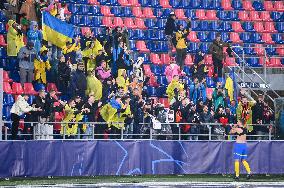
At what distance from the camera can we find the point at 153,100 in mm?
32312

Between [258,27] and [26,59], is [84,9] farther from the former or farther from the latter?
[258,27]

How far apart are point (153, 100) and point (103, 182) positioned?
6689 millimetres

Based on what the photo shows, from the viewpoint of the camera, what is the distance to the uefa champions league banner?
85.1 ft

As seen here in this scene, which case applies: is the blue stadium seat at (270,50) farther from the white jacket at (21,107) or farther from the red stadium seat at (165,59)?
the white jacket at (21,107)

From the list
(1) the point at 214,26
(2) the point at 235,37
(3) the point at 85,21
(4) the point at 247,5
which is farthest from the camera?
(4) the point at 247,5

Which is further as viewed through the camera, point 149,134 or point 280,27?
point 280,27

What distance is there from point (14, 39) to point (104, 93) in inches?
141

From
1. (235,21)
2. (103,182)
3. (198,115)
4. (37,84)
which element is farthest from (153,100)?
(235,21)

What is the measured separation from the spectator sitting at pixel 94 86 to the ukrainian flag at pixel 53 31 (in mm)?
2159

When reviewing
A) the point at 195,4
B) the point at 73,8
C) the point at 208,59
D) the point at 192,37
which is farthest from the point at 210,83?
the point at 73,8

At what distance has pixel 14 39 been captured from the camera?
103 feet

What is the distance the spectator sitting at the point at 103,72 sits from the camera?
104ft

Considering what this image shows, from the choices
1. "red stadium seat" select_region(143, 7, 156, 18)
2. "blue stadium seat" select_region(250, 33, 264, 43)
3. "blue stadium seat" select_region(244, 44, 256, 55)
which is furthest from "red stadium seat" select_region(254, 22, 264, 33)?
"red stadium seat" select_region(143, 7, 156, 18)

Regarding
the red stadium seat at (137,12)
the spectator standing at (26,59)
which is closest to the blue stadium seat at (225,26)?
the red stadium seat at (137,12)
